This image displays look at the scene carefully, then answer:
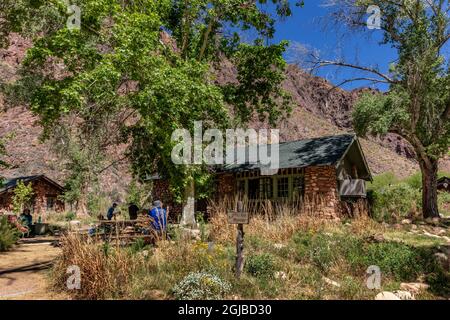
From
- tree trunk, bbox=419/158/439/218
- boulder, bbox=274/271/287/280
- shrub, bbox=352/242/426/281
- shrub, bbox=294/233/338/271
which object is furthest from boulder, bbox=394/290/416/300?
tree trunk, bbox=419/158/439/218

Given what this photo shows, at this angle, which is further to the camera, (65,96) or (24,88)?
(24,88)

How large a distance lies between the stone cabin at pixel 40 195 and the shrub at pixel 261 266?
26668mm

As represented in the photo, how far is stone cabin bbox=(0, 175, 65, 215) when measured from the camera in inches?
1161

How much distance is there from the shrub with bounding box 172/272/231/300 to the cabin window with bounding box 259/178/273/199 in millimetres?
13838

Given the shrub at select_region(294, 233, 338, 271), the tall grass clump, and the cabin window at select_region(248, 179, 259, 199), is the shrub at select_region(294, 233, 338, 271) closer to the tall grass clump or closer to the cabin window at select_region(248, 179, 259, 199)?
the tall grass clump

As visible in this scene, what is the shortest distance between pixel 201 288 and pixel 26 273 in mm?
4733

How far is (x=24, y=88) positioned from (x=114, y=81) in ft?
49.4

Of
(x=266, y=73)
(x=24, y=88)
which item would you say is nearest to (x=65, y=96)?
(x=266, y=73)

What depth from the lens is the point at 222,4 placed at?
16.1 metres

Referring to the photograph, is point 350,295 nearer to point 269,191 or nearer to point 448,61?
point 269,191

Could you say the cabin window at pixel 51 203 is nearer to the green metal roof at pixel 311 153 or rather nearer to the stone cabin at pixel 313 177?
the stone cabin at pixel 313 177

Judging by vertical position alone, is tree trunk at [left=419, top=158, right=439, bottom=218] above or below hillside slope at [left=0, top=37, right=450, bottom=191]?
below

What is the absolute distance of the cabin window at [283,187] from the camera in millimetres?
19516

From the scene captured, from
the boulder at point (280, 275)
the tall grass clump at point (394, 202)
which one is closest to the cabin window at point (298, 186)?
the tall grass clump at point (394, 202)
